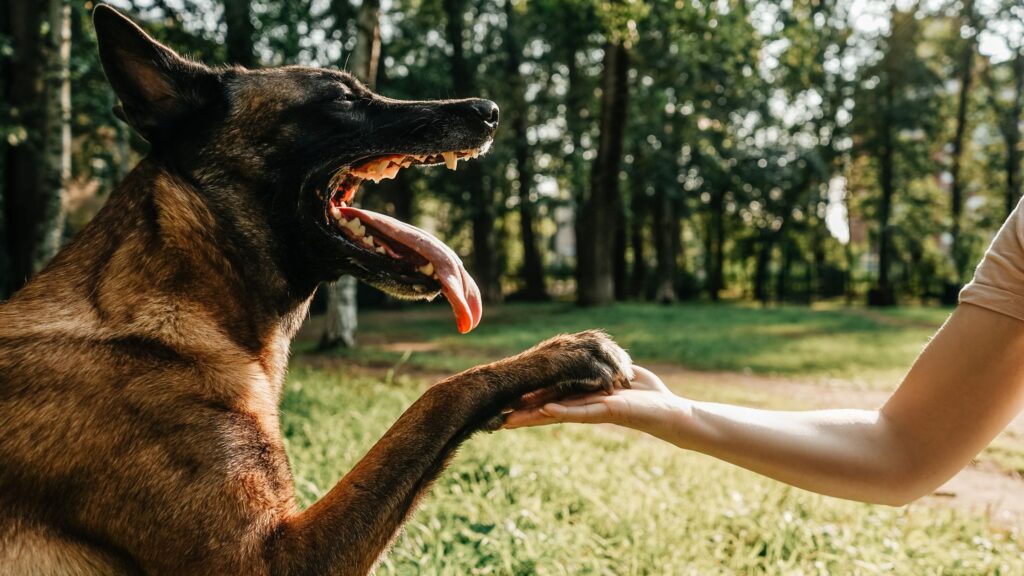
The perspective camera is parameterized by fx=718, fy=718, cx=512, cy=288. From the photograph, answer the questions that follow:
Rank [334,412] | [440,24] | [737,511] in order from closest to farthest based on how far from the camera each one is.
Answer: [737,511]
[334,412]
[440,24]

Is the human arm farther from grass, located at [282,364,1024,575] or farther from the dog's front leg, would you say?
grass, located at [282,364,1024,575]

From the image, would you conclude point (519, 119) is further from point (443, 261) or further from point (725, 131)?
point (443, 261)

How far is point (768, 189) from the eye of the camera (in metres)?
29.4

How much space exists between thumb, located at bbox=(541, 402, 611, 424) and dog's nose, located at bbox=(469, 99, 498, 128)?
140 centimetres

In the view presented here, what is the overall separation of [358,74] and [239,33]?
69.8 inches

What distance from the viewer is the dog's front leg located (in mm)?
1994

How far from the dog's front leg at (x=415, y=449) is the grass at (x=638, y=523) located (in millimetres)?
361

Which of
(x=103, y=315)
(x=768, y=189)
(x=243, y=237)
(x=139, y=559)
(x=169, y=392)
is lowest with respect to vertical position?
(x=139, y=559)

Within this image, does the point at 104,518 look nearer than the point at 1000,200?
Yes

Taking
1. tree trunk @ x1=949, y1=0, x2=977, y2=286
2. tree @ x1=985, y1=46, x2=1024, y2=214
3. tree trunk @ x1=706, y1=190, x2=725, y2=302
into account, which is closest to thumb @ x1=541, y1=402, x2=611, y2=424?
tree trunk @ x1=706, y1=190, x2=725, y2=302

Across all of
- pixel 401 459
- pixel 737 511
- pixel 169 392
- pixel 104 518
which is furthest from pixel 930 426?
pixel 104 518

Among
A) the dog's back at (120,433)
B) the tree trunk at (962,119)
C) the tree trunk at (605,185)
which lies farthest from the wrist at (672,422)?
the tree trunk at (962,119)

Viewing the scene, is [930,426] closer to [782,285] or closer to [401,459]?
[401,459]

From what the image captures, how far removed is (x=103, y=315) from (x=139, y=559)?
76 cm
